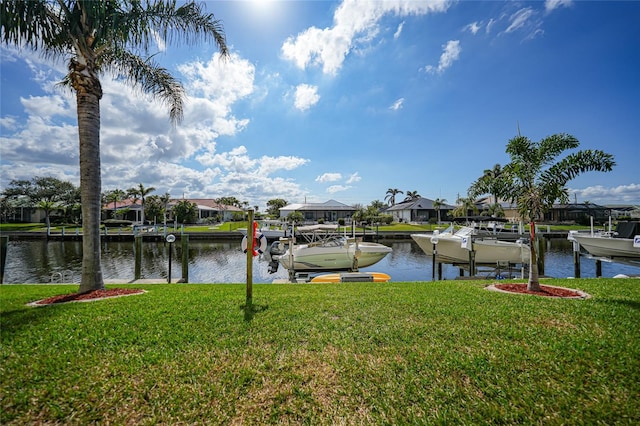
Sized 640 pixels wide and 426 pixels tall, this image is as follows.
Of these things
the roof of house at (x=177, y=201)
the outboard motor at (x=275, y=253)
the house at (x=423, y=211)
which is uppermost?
the roof of house at (x=177, y=201)

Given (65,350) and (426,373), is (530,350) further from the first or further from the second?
(65,350)

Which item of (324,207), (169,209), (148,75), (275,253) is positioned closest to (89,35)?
(148,75)

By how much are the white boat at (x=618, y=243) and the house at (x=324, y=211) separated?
129ft

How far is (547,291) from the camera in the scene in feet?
22.5

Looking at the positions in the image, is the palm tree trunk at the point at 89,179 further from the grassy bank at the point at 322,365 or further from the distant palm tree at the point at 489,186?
the distant palm tree at the point at 489,186

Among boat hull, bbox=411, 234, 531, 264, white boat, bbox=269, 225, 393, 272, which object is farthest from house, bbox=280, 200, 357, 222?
boat hull, bbox=411, 234, 531, 264

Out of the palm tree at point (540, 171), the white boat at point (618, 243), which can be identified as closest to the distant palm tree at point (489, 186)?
the palm tree at point (540, 171)

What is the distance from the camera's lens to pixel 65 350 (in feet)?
11.7

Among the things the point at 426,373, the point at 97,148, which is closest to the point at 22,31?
the point at 97,148

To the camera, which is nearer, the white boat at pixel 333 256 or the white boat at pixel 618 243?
the white boat at pixel 618 243

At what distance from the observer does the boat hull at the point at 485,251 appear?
47.4 feet

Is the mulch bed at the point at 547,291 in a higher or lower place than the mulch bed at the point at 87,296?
lower

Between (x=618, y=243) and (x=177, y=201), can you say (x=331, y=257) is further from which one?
(x=177, y=201)

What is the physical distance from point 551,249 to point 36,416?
3312 centimetres
